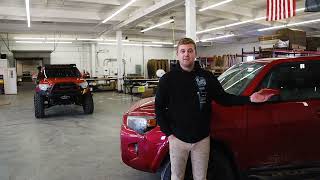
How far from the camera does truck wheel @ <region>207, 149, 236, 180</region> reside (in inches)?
115

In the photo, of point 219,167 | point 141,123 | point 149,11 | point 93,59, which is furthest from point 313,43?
point 93,59

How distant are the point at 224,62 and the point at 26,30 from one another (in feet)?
36.7

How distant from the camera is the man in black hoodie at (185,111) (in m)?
2.30

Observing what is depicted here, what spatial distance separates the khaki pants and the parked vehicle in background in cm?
742

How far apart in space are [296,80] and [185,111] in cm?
156

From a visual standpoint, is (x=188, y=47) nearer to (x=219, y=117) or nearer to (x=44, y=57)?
(x=219, y=117)

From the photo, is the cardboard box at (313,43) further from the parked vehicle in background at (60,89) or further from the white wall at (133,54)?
the white wall at (133,54)

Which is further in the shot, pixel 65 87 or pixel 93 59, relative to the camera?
pixel 93 59

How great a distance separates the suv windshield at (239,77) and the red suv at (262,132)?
2 centimetres

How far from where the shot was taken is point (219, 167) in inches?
116

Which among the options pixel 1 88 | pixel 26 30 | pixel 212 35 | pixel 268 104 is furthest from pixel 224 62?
pixel 268 104

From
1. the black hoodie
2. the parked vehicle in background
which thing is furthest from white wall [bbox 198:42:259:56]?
the black hoodie

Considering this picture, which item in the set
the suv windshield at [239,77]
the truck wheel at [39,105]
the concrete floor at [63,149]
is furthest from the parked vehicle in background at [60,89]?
the suv windshield at [239,77]

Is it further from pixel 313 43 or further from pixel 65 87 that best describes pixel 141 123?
pixel 313 43
